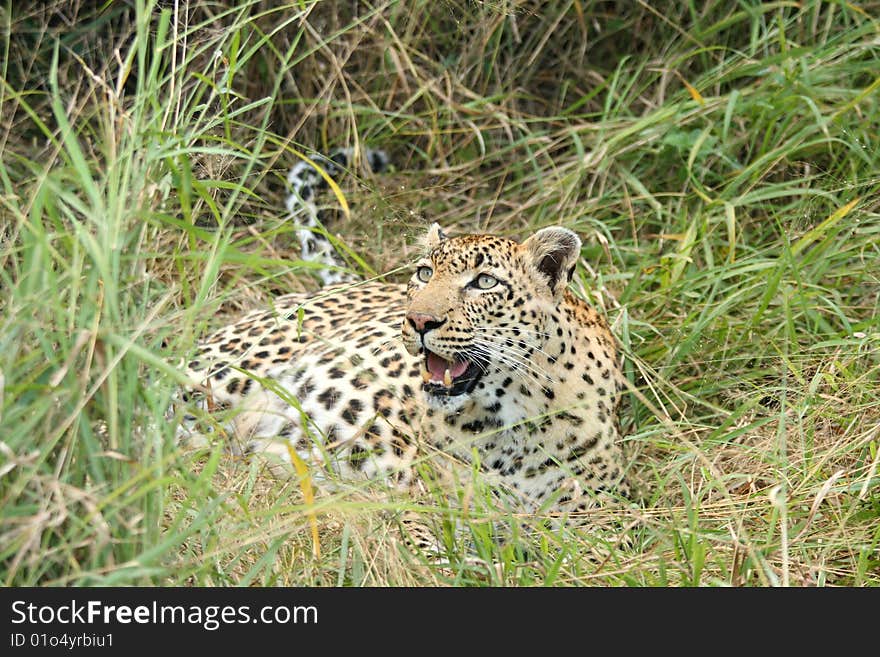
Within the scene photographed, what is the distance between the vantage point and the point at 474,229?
23.2 feet

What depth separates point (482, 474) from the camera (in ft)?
16.2

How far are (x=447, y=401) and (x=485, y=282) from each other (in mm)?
Result: 477

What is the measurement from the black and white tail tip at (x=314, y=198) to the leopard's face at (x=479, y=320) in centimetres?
142

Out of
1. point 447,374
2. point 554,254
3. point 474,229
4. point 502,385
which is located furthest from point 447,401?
point 474,229

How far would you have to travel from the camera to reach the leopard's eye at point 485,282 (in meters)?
4.92

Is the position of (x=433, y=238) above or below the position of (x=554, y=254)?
below

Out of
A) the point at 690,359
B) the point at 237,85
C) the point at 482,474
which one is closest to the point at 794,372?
the point at 690,359

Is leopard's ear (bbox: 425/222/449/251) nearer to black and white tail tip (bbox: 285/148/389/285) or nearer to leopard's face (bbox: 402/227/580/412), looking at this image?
leopard's face (bbox: 402/227/580/412)

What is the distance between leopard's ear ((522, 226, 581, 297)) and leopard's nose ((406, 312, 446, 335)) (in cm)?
49

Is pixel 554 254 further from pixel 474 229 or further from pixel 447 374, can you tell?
pixel 474 229

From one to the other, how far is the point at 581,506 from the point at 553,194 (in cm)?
232

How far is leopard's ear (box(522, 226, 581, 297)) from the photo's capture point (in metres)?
4.95

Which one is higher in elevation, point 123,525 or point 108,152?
point 108,152

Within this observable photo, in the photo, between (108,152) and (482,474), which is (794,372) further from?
(108,152)
